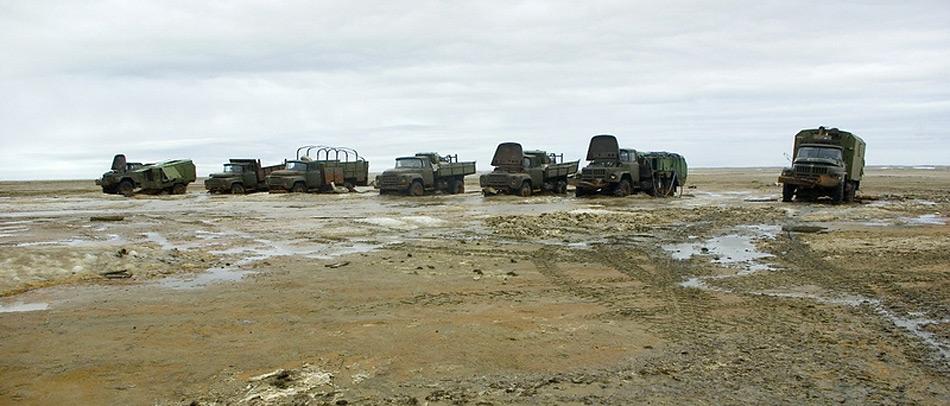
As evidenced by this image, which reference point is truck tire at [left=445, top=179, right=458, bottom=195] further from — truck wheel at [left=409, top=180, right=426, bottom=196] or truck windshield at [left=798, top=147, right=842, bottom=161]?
truck windshield at [left=798, top=147, right=842, bottom=161]

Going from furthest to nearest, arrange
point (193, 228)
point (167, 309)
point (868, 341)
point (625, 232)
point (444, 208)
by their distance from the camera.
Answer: point (444, 208)
point (193, 228)
point (625, 232)
point (167, 309)
point (868, 341)

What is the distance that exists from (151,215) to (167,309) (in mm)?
13894

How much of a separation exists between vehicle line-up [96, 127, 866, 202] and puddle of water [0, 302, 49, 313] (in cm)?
2136

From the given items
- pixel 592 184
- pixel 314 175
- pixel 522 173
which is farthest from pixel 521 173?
pixel 314 175

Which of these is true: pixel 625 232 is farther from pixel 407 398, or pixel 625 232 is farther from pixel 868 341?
pixel 407 398

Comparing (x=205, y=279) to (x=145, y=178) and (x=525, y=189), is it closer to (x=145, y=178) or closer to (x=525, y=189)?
(x=525, y=189)

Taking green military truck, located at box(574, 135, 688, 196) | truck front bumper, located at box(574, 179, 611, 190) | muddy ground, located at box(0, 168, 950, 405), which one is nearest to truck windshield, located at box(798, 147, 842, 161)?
green military truck, located at box(574, 135, 688, 196)

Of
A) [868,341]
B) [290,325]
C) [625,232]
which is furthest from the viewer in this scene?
[625,232]

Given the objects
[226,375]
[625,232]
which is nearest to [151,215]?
[625,232]

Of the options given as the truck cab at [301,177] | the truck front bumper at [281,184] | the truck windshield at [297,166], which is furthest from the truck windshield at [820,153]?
the truck front bumper at [281,184]

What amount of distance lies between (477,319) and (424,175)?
23502 mm

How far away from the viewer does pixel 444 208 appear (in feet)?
69.3

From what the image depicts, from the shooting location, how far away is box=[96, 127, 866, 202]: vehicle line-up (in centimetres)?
2283

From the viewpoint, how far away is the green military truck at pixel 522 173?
27.8 meters
